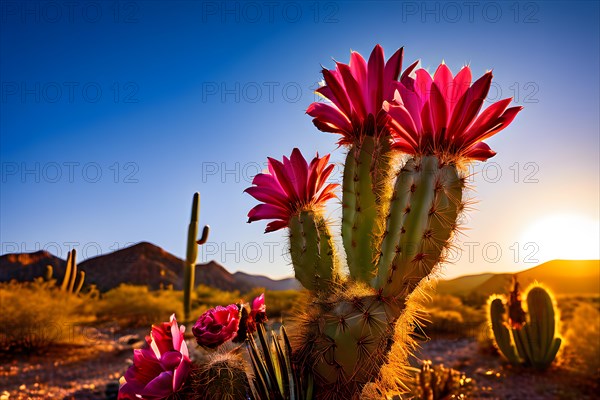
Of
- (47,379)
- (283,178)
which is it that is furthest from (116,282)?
(283,178)

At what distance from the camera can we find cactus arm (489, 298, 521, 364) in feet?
24.1

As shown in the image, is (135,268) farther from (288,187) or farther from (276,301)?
(288,187)

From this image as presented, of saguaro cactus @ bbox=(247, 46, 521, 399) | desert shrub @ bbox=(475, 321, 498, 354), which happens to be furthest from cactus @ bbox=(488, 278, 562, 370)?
saguaro cactus @ bbox=(247, 46, 521, 399)

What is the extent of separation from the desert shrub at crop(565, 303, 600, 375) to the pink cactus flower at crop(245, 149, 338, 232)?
727 cm

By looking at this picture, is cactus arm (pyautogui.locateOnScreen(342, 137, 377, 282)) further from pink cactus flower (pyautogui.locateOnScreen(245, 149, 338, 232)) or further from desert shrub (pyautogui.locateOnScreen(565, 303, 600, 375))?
desert shrub (pyautogui.locateOnScreen(565, 303, 600, 375))

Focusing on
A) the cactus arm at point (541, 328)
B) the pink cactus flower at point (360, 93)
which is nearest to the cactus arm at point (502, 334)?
the cactus arm at point (541, 328)

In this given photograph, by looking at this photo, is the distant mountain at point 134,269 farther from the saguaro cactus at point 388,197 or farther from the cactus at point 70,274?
the saguaro cactus at point 388,197

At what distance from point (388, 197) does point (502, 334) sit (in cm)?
684

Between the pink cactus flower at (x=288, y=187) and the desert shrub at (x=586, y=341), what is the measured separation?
7.27 metres

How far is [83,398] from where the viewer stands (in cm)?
605

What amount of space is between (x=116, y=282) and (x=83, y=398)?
13.0 m

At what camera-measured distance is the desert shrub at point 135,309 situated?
41.4 ft

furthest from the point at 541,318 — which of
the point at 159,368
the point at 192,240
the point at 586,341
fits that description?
the point at 159,368

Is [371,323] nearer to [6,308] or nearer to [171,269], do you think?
[6,308]
